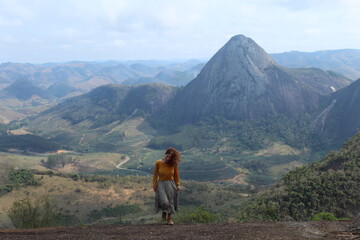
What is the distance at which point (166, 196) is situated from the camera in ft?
48.1

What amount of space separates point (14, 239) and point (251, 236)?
390 inches

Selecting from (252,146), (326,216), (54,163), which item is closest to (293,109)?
(252,146)

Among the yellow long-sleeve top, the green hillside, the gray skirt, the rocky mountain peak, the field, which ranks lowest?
the field

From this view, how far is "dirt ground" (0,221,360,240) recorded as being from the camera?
13.1 metres

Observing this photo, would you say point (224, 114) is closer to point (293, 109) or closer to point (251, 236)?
point (293, 109)

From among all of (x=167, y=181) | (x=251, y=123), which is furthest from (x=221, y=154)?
(x=167, y=181)

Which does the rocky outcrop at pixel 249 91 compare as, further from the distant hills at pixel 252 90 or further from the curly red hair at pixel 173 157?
the curly red hair at pixel 173 157

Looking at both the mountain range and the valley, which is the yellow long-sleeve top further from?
the mountain range

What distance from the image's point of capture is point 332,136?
14900 centimetres

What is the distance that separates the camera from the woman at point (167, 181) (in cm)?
1445

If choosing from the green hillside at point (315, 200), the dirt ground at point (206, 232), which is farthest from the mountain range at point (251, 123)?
the dirt ground at point (206, 232)

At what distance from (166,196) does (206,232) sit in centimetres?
240

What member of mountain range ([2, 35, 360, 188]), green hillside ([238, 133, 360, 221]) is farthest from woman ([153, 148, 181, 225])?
mountain range ([2, 35, 360, 188])

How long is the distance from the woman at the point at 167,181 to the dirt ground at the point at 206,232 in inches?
42.1
